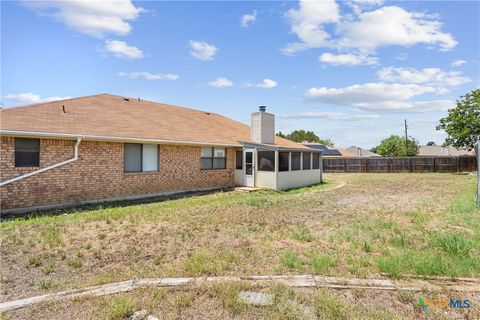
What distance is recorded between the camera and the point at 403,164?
29.7 meters

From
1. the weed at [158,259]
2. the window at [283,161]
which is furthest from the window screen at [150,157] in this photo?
the weed at [158,259]

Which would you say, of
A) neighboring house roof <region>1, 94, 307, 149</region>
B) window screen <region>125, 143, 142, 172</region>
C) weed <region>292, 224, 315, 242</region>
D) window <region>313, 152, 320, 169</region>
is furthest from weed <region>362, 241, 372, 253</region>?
window <region>313, 152, 320, 169</region>

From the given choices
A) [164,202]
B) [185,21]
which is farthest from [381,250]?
[185,21]

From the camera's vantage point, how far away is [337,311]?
3318 mm

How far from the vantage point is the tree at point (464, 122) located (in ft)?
84.6

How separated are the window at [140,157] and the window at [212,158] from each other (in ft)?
9.08

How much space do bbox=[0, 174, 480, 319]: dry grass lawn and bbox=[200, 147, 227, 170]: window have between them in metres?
5.47

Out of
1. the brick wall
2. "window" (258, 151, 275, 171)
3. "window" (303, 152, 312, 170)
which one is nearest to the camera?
the brick wall

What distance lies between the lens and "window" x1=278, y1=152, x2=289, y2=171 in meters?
15.6

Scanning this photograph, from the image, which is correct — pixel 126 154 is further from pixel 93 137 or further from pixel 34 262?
pixel 34 262

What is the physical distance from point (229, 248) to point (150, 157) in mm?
8022

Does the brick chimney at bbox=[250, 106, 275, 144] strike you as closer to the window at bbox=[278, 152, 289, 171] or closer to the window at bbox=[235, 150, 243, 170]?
the window at bbox=[235, 150, 243, 170]

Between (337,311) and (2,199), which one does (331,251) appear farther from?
(2,199)

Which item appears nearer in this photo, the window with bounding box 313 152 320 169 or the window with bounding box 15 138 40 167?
the window with bounding box 15 138 40 167
